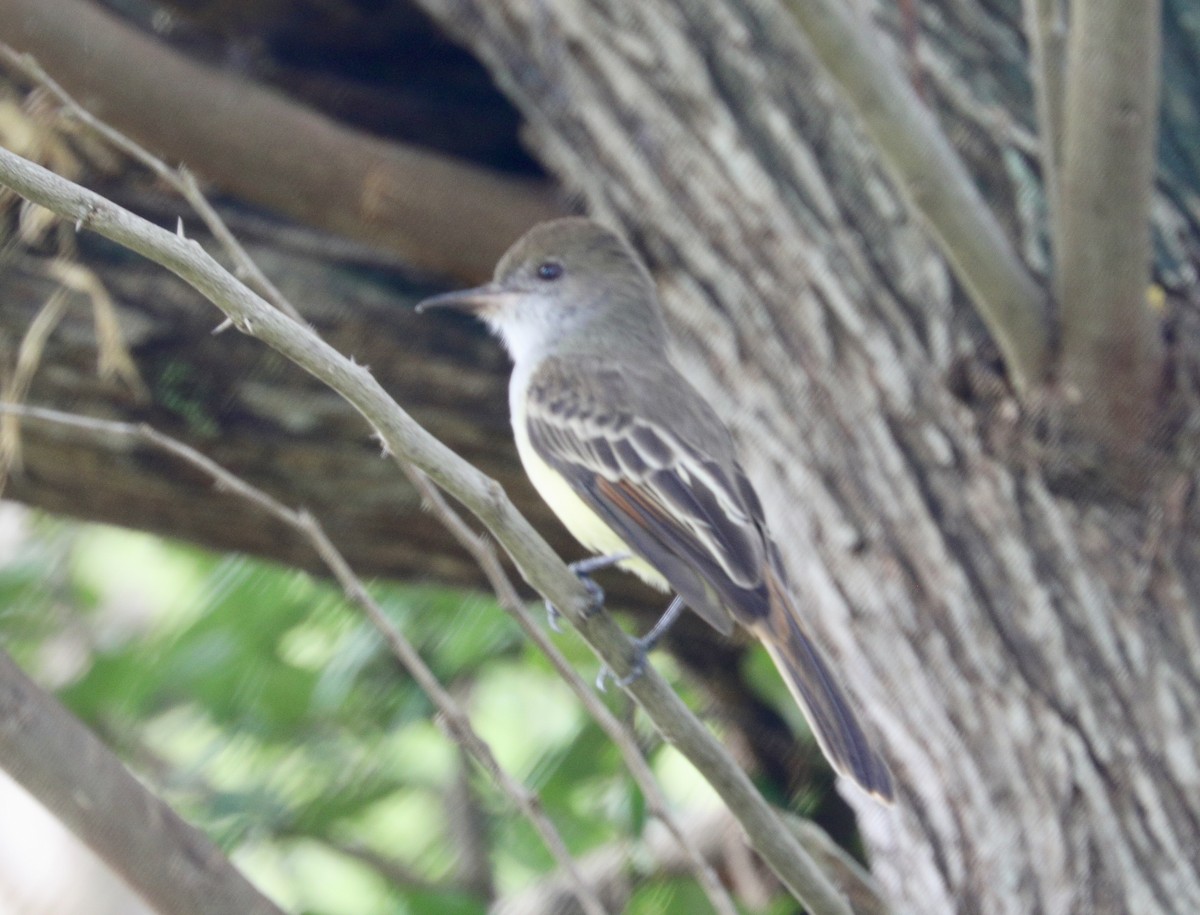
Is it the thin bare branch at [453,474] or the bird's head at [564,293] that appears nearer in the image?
the thin bare branch at [453,474]

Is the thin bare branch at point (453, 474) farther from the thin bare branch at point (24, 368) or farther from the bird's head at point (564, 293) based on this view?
the thin bare branch at point (24, 368)

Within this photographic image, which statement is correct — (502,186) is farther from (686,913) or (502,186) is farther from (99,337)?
(686,913)

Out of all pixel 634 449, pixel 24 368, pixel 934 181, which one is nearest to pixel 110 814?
pixel 634 449

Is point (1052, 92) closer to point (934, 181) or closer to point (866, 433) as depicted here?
point (934, 181)

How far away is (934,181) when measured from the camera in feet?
10.1

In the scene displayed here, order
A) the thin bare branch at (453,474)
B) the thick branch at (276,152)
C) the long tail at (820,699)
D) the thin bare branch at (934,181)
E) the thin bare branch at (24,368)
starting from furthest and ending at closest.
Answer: the thick branch at (276,152) < the thin bare branch at (24,368) < the thin bare branch at (934,181) < the long tail at (820,699) < the thin bare branch at (453,474)

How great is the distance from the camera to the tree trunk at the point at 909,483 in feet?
9.75

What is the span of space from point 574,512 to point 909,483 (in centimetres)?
71

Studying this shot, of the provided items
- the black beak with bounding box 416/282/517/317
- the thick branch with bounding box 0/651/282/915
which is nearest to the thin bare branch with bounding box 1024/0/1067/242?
the black beak with bounding box 416/282/517/317

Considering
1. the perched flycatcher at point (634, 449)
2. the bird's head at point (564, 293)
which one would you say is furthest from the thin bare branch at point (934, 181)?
the bird's head at point (564, 293)

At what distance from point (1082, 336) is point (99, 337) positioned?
237 centimetres

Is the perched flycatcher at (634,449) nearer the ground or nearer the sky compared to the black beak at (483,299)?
nearer the ground

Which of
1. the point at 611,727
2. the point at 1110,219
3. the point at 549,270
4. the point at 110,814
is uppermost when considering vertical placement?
the point at 110,814

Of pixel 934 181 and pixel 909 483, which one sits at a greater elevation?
pixel 934 181
